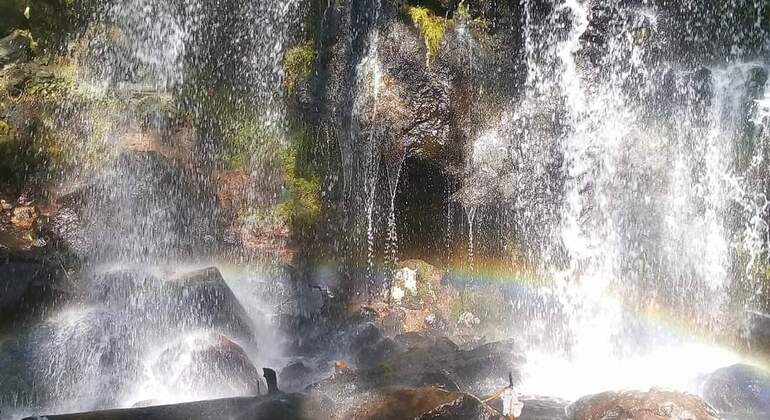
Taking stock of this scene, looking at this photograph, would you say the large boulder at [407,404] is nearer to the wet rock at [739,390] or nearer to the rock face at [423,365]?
the rock face at [423,365]

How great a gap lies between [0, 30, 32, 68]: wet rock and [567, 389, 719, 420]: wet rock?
12.6 meters

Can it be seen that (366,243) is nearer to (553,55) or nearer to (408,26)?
(408,26)

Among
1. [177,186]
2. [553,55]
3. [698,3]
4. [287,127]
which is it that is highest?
[698,3]

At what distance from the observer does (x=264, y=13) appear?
13156mm

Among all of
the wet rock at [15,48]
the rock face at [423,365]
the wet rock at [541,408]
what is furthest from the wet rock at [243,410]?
the wet rock at [15,48]

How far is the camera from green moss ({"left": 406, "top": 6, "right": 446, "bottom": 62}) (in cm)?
1127

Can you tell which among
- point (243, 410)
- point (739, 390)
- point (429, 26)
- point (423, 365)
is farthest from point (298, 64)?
point (739, 390)

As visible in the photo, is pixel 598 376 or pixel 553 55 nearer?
pixel 598 376

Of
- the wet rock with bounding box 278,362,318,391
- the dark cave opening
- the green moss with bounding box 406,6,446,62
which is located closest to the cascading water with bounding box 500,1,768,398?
the green moss with bounding box 406,6,446,62

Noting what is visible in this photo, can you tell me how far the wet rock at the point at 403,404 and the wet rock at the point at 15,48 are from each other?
11.0 meters

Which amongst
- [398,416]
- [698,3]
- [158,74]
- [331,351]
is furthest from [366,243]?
[698,3]

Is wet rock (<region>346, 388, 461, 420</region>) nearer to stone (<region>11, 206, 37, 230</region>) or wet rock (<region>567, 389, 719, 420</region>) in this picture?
wet rock (<region>567, 389, 719, 420</region>)

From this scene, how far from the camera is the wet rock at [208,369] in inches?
338

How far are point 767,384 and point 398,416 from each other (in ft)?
17.8
